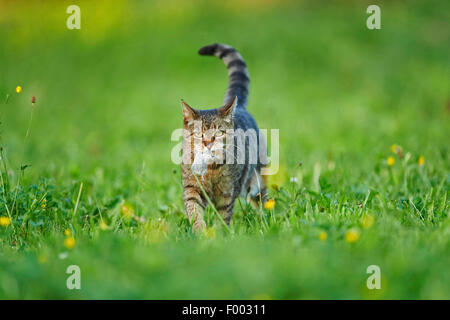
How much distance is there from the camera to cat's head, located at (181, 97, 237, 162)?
294cm

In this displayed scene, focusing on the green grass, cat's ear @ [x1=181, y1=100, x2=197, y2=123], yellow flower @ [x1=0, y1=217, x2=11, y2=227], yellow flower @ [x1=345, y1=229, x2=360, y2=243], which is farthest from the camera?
cat's ear @ [x1=181, y1=100, x2=197, y2=123]

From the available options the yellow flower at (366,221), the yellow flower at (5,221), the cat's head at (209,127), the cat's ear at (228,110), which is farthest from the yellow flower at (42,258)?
the yellow flower at (366,221)

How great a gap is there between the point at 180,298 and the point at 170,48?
8551mm

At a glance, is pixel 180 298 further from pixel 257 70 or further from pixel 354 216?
pixel 257 70

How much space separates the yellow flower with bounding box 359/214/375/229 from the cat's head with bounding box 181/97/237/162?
952 mm

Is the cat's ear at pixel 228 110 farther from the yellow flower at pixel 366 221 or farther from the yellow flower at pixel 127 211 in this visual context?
the yellow flower at pixel 366 221

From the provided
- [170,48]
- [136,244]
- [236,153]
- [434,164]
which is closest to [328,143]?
[434,164]

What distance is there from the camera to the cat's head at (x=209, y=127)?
2.94 metres

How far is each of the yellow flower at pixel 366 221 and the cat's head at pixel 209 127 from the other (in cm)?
95

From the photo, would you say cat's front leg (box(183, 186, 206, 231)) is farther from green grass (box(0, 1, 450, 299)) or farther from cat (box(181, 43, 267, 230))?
green grass (box(0, 1, 450, 299))

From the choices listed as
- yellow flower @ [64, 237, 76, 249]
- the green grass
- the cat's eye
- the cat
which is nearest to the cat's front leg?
the cat

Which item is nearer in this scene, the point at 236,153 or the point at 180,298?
the point at 180,298

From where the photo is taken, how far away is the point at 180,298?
187 centimetres

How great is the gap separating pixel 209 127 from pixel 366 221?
1.11 metres
